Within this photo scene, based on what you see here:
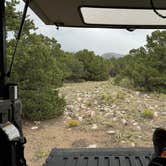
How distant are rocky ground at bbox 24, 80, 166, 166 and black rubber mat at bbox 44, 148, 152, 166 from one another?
305cm

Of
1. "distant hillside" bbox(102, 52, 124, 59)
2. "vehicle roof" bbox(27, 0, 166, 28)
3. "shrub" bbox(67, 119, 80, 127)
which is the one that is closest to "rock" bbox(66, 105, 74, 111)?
"shrub" bbox(67, 119, 80, 127)

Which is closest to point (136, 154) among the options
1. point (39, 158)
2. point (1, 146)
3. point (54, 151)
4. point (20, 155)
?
point (54, 151)

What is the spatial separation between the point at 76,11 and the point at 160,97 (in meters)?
6.02

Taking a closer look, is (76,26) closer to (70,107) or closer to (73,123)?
(73,123)

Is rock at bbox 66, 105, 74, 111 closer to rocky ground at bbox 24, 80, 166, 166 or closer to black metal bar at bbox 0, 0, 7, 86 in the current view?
rocky ground at bbox 24, 80, 166, 166

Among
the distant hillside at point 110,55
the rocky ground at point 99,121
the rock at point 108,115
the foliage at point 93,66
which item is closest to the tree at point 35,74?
the rocky ground at point 99,121

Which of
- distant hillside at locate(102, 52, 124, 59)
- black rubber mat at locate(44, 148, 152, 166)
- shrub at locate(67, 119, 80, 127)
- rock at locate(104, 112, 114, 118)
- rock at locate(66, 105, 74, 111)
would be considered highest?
distant hillside at locate(102, 52, 124, 59)

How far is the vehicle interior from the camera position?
104cm

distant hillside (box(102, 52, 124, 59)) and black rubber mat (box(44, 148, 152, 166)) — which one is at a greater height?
distant hillside (box(102, 52, 124, 59))

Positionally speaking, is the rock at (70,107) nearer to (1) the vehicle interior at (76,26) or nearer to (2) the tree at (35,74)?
(2) the tree at (35,74)

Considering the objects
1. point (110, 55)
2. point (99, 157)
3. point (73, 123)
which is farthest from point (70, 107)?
point (99, 157)

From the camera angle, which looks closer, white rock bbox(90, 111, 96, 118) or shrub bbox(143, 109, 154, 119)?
shrub bbox(143, 109, 154, 119)

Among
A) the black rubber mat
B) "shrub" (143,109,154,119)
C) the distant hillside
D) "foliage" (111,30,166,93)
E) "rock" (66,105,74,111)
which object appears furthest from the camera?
the distant hillside

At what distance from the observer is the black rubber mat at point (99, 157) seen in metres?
1.92
